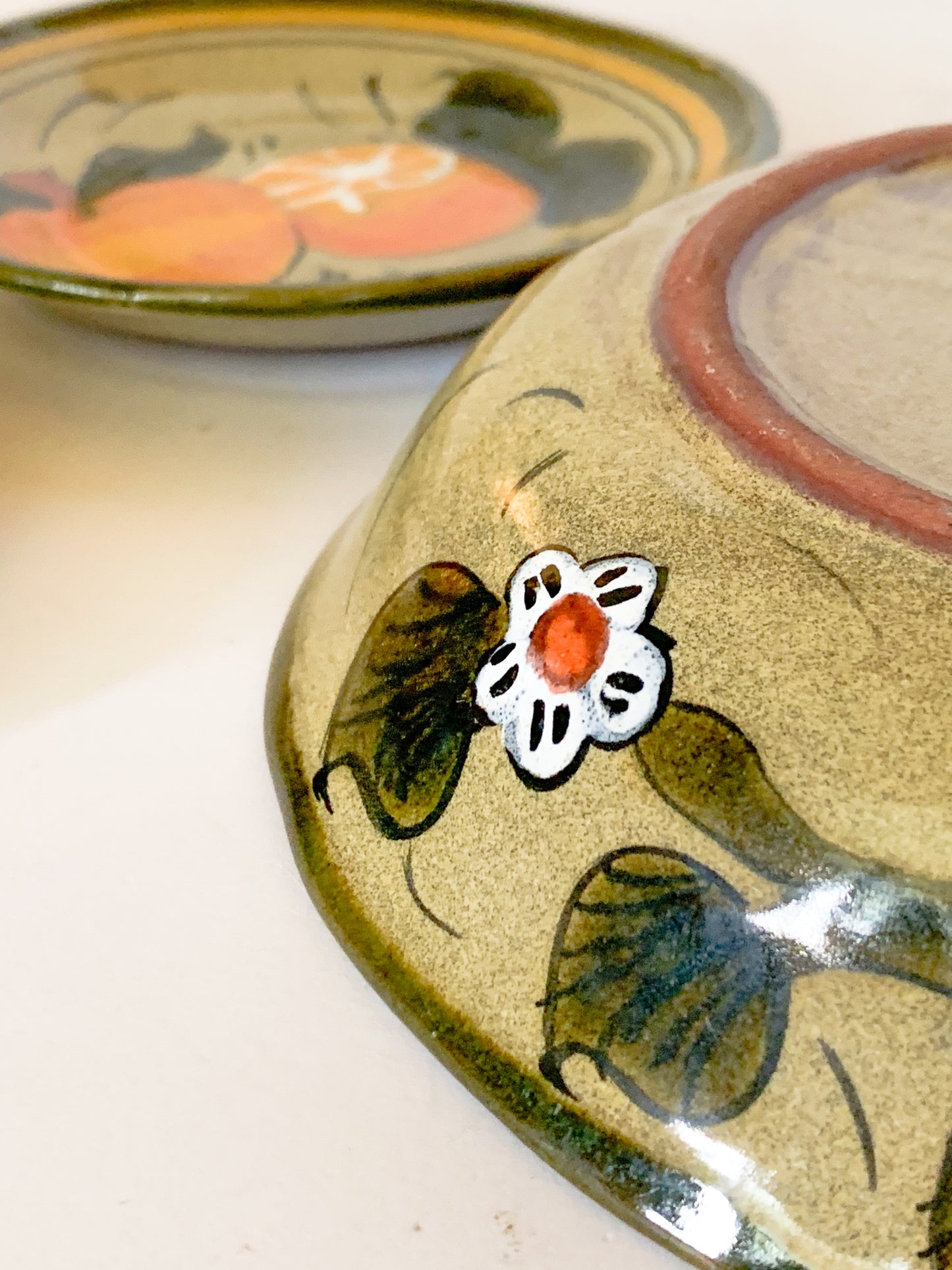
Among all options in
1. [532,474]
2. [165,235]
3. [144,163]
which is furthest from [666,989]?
[144,163]

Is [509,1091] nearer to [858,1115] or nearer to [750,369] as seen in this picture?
[858,1115]

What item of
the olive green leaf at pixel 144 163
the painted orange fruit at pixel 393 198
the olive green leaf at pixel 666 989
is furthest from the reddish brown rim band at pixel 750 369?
the olive green leaf at pixel 144 163

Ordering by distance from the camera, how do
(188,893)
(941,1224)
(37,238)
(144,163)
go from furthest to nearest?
(144,163)
(37,238)
(188,893)
(941,1224)

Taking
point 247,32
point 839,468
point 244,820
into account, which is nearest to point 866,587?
point 839,468

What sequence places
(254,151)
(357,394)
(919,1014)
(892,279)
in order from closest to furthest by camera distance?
1. (919,1014)
2. (892,279)
3. (357,394)
4. (254,151)

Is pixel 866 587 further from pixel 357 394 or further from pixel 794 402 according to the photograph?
pixel 357 394

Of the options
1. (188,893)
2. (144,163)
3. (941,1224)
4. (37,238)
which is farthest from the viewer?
(144,163)
